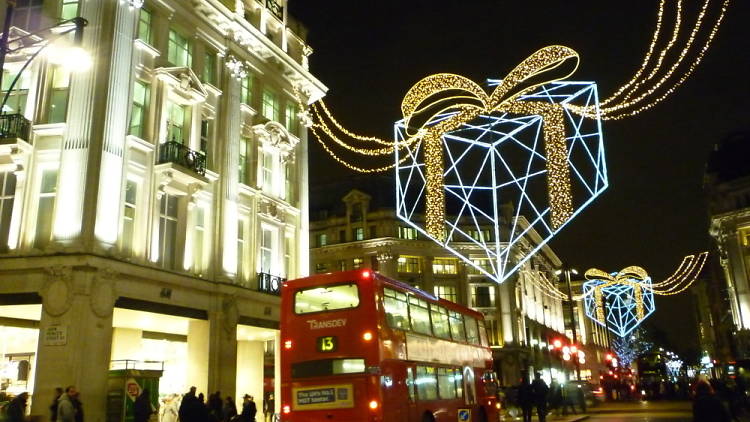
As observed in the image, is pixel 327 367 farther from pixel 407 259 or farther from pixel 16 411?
pixel 407 259

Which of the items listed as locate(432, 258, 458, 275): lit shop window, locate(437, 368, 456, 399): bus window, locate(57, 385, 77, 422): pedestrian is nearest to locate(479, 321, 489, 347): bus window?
locate(437, 368, 456, 399): bus window

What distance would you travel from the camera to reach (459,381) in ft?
65.3

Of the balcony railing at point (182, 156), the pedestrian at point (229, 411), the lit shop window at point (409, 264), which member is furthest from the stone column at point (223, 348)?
the lit shop window at point (409, 264)

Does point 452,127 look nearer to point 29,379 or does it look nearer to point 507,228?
point 29,379

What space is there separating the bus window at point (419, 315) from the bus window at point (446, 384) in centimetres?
135

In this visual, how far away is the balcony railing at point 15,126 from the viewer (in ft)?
68.5

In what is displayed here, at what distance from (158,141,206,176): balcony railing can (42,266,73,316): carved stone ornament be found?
18.8 ft

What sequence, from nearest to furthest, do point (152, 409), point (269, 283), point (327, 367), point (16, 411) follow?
point (16, 411) → point (327, 367) → point (152, 409) → point (269, 283)

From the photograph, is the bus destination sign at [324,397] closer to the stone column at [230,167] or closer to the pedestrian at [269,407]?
the stone column at [230,167]

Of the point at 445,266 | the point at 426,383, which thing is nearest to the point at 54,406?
the point at 426,383

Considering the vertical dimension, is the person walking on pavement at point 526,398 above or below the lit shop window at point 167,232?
below

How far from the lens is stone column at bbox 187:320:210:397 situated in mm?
24469

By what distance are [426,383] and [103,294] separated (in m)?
10.3

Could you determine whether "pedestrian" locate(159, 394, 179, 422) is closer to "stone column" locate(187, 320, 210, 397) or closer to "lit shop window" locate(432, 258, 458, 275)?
"stone column" locate(187, 320, 210, 397)
